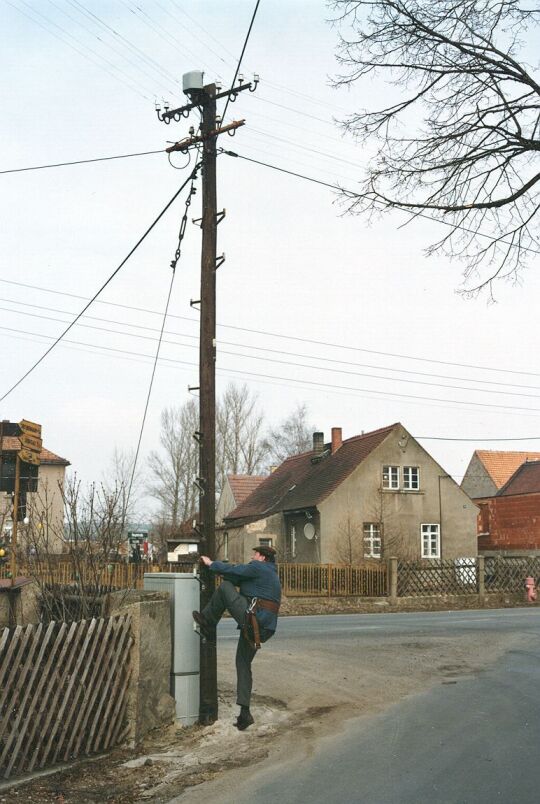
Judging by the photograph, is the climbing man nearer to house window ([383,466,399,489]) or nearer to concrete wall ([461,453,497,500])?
house window ([383,466,399,489])

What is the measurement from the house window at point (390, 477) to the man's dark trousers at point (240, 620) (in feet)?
102

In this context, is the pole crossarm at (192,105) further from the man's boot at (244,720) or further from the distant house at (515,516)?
the distant house at (515,516)

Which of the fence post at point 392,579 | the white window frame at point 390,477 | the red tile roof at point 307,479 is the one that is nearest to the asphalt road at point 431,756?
the fence post at point 392,579

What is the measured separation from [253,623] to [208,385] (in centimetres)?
255

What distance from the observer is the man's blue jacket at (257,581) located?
867 centimetres

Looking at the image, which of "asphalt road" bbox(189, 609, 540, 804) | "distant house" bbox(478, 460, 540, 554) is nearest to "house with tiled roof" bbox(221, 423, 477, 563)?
"distant house" bbox(478, 460, 540, 554)

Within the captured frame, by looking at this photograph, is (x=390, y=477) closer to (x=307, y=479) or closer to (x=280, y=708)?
(x=307, y=479)

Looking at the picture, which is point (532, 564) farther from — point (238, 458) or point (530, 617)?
point (238, 458)

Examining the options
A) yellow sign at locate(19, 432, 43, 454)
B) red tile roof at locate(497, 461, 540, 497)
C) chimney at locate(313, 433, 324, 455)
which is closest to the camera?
yellow sign at locate(19, 432, 43, 454)

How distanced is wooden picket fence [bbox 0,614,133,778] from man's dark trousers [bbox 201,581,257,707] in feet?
3.31

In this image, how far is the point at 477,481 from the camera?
64.6 meters

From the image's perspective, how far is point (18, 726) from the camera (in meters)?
6.97

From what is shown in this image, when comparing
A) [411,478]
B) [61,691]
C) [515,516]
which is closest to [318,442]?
[411,478]

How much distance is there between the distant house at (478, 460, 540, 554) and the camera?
5109 cm
